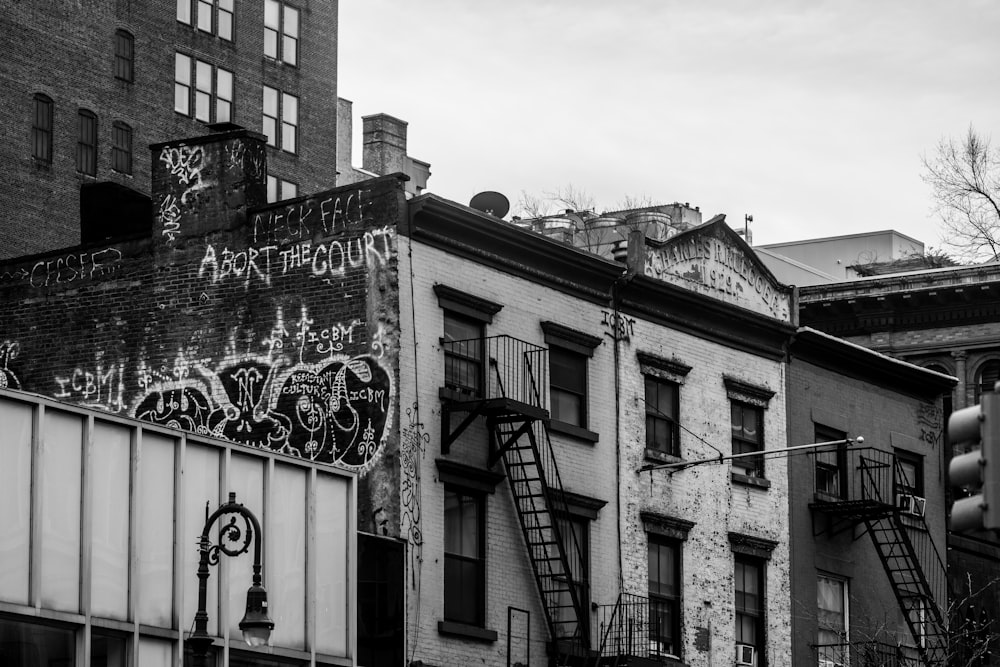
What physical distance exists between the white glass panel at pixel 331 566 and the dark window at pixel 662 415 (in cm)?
796

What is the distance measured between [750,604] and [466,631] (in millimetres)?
8493

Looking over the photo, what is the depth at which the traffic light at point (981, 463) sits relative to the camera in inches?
461

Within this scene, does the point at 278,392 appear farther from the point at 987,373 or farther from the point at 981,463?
the point at 987,373

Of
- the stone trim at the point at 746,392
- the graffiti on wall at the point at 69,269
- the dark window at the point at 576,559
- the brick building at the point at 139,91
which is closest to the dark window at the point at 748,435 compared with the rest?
the stone trim at the point at 746,392

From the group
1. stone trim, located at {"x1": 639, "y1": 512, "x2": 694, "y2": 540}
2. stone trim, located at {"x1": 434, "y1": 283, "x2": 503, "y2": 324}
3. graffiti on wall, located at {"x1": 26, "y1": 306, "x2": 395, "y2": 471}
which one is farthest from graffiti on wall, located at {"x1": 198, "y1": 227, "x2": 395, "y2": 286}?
stone trim, located at {"x1": 639, "y1": 512, "x2": 694, "y2": 540}

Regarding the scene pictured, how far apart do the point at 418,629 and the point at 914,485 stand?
1616 centimetres

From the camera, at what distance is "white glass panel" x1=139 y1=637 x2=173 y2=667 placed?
83.9 feet

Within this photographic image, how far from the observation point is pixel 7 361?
33781mm

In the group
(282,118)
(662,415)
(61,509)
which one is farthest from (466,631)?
(282,118)

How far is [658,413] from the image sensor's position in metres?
35.4

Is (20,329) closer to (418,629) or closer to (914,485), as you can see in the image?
(418,629)

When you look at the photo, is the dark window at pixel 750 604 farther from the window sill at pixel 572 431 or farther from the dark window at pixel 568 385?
the dark window at pixel 568 385

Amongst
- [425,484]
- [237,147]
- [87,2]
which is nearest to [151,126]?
[87,2]

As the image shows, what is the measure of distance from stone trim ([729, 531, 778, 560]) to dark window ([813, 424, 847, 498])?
2.52 metres
